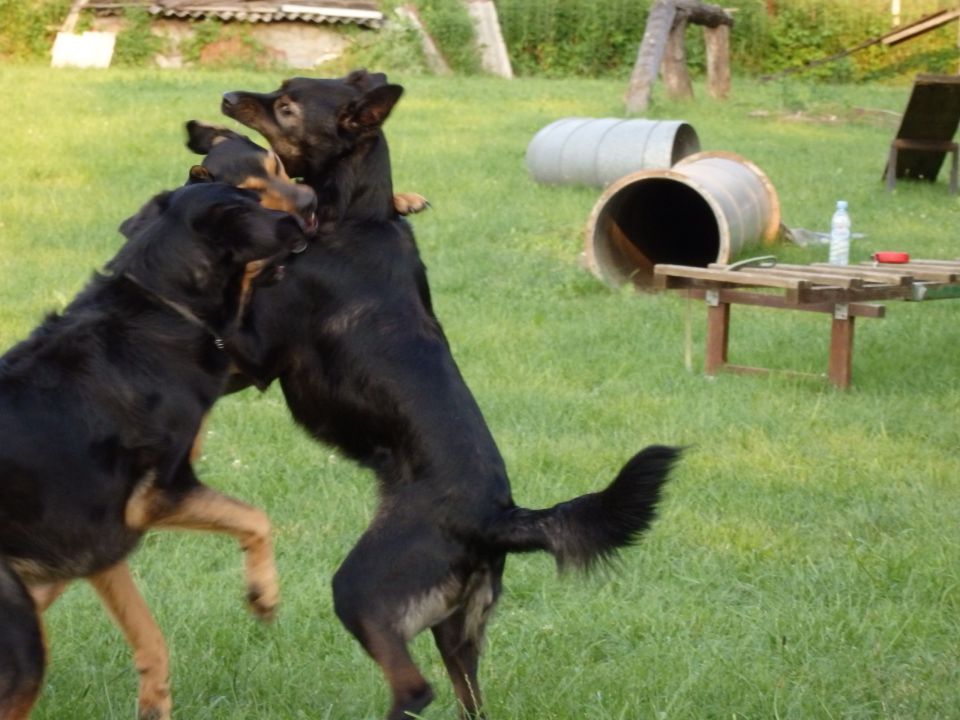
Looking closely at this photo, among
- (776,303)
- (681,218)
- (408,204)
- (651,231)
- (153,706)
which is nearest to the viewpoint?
(153,706)

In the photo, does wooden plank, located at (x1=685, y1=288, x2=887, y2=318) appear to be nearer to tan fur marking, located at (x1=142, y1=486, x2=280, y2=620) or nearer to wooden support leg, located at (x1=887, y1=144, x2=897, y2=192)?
tan fur marking, located at (x1=142, y1=486, x2=280, y2=620)

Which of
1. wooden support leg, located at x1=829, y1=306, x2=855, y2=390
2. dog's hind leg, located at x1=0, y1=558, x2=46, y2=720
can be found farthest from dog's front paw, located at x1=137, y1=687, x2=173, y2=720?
A: wooden support leg, located at x1=829, y1=306, x2=855, y2=390

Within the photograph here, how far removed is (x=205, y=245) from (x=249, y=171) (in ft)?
1.90

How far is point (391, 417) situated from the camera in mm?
4125

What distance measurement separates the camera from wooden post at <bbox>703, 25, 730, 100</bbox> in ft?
78.2

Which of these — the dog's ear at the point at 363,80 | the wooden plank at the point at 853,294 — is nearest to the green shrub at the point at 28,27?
the wooden plank at the point at 853,294

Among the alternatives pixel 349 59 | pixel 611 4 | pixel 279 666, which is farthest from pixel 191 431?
pixel 611 4

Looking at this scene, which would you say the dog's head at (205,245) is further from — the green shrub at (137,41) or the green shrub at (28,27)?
the green shrub at (28,27)

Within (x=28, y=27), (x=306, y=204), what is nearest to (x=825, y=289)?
(x=306, y=204)

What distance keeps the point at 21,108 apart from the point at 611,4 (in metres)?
18.2

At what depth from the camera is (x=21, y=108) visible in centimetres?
1778

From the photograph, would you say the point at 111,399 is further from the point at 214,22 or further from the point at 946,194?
the point at 214,22

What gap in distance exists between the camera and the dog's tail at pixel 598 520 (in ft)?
12.3

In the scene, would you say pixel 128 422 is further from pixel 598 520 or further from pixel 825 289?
pixel 825 289
